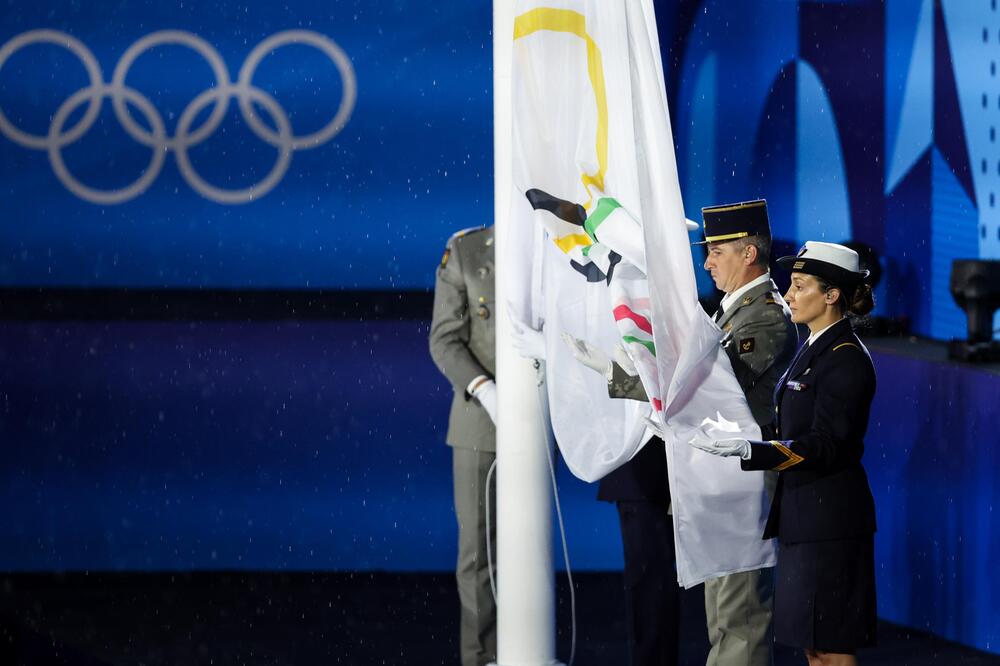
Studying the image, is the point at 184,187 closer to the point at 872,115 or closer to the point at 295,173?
the point at 295,173

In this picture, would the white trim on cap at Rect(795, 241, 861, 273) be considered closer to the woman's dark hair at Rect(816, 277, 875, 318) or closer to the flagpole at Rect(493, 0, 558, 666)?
the woman's dark hair at Rect(816, 277, 875, 318)

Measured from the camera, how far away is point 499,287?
4.50m

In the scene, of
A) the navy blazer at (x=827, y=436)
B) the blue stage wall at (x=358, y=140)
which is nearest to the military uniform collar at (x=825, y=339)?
the navy blazer at (x=827, y=436)

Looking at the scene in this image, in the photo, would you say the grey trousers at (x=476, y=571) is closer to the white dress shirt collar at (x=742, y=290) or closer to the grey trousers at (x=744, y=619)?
the grey trousers at (x=744, y=619)

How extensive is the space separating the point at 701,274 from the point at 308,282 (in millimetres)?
1603

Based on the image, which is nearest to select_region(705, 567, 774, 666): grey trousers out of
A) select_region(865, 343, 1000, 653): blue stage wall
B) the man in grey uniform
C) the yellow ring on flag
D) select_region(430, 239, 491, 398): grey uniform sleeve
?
the man in grey uniform

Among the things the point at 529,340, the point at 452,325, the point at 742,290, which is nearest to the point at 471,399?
the point at 452,325

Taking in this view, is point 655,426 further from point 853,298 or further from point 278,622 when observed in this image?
point 278,622

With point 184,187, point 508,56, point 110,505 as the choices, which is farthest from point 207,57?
point 508,56

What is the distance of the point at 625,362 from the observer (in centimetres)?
376

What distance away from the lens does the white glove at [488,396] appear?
484 cm

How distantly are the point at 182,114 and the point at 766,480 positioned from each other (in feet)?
11.6

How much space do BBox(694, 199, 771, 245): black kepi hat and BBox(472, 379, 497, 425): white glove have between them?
3.16ft

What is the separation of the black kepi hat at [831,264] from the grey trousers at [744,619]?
0.84m
